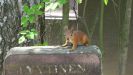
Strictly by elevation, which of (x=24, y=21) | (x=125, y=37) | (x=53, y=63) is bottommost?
(x=125, y=37)

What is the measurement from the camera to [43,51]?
2.57 meters

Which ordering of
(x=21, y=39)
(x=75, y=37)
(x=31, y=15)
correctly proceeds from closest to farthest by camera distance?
(x=75, y=37)
(x=21, y=39)
(x=31, y=15)

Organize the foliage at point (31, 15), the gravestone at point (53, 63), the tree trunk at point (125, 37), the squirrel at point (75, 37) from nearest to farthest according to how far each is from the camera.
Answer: the gravestone at point (53, 63)
the squirrel at point (75, 37)
the foliage at point (31, 15)
the tree trunk at point (125, 37)

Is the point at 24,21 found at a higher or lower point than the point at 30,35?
higher

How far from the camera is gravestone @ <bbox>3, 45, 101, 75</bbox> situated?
249 cm

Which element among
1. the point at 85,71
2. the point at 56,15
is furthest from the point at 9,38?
the point at 56,15

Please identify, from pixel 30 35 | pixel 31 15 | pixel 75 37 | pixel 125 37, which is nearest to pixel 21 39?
pixel 30 35

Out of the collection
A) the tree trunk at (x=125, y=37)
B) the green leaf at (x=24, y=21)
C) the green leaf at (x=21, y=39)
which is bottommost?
the tree trunk at (x=125, y=37)

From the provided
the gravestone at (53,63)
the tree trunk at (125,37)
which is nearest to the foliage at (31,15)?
the gravestone at (53,63)

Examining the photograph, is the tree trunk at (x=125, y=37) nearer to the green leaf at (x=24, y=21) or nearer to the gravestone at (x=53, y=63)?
the green leaf at (x=24, y=21)

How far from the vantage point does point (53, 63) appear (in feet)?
8.16

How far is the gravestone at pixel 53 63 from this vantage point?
2492mm

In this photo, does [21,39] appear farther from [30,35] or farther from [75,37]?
[75,37]

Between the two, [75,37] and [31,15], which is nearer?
[75,37]
